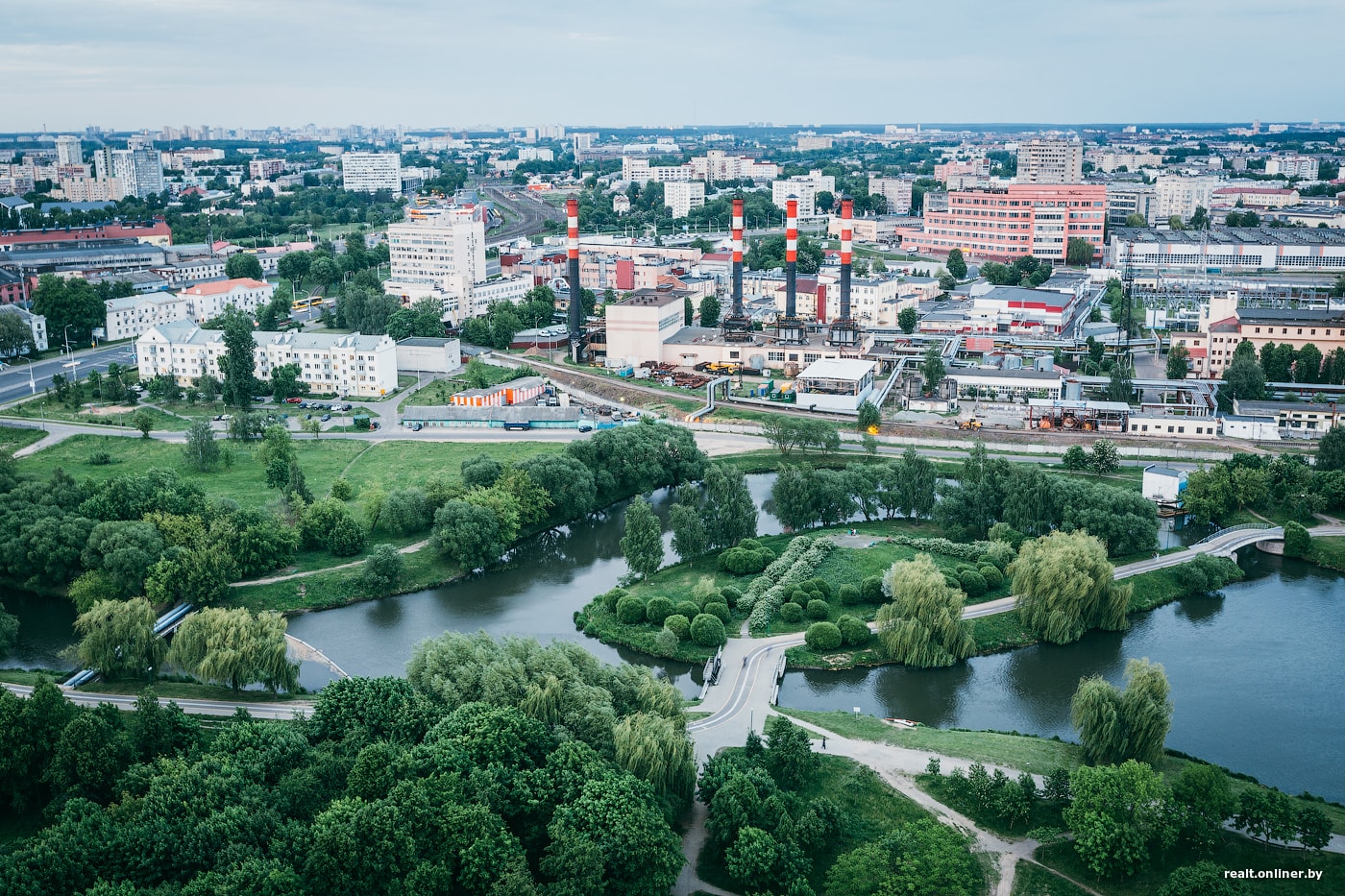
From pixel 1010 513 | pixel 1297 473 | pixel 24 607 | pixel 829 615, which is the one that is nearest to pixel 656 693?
pixel 829 615

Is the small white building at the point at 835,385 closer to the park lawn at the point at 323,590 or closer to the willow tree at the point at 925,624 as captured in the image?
the park lawn at the point at 323,590

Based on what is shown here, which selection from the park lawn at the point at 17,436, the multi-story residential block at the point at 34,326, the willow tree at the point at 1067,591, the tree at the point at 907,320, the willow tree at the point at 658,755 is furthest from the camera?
the tree at the point at 907,320

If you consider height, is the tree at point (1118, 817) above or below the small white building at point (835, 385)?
below

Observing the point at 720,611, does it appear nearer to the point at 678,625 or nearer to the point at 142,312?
the point at 678,625

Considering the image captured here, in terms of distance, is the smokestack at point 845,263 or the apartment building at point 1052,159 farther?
the apartment building at point 1052,159

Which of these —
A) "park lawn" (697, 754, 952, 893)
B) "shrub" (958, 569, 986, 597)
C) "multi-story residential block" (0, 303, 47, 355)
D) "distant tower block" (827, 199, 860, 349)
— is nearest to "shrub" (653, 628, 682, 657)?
"park lawn" (697, 754, 952, 893)

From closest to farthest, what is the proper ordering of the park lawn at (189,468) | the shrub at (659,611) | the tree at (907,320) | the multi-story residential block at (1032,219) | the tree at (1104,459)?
the shrub at (659,611) < the park lawn at (189,468) < the tree at (1104,459) < the tree at (907,320) < the multi-story residential block at (1032,219)

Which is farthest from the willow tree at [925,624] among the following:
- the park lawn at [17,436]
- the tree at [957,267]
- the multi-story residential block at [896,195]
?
the multi-story residential block at [896,195]

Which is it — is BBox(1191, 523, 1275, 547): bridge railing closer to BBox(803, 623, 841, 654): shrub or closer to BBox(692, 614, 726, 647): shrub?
BBox(803, 623, 841, 654): shrub
